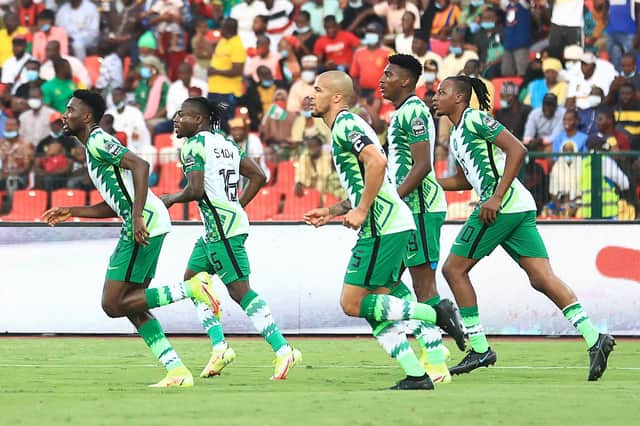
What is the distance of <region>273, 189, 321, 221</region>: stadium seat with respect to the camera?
54.4 ft

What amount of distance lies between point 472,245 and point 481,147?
80cm

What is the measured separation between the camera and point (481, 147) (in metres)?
11.3

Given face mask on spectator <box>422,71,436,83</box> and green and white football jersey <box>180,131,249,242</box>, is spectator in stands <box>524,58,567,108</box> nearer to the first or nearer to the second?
face mask on spectator <box>422,71,436,83</box>

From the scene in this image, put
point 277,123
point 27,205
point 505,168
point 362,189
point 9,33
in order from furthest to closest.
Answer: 1. point 9,33
2. point 277,123
3. point 27,205
4. point 505,168
5. point 362,189

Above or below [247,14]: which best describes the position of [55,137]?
below

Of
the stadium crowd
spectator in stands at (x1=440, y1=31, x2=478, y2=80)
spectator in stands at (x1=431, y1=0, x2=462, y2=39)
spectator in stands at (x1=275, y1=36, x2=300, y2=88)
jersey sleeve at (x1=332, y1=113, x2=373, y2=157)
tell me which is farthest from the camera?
spectator in stands at (x1=275, y1=36, x2=300, y2=88)

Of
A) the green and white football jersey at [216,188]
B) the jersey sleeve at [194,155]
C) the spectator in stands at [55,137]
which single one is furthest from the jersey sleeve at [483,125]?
the spectator in stands at [55,137]

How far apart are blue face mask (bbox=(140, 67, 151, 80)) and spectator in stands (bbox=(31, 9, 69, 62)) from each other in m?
1.56

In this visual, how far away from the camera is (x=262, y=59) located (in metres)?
21.7

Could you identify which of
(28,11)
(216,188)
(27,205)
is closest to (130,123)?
(27,205)

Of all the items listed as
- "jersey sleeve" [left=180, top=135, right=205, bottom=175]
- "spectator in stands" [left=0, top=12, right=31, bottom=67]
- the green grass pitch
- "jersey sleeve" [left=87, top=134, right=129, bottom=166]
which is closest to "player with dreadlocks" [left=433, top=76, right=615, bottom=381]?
the green grass pitch

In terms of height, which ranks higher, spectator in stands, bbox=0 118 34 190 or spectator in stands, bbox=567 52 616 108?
spectator in stands, bbox=567 52 616 108

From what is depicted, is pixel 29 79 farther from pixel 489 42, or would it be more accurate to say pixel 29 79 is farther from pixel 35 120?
pixel 489 42

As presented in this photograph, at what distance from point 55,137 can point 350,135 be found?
37.1 feet
